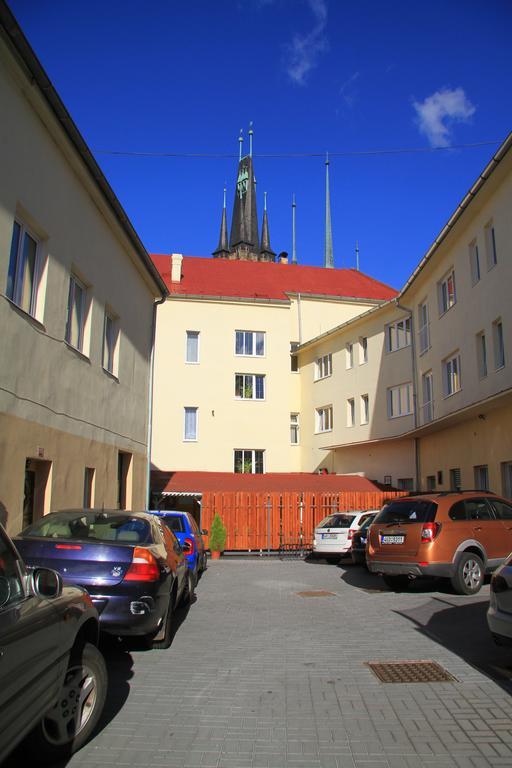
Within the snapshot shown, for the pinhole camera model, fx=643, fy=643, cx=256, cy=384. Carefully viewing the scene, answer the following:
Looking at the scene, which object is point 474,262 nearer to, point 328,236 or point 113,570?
point 113,570

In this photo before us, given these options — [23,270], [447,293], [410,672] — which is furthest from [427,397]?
[410,672]

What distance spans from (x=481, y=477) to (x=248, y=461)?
52.4ft

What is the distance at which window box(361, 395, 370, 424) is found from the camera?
96.4 feet

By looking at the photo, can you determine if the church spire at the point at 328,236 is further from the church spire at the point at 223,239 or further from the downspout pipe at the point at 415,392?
the downspout pipe at the point at 415,392

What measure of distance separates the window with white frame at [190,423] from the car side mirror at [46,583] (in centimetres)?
2828

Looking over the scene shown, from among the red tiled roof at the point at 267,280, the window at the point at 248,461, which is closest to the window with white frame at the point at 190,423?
the window at the point at 248,461

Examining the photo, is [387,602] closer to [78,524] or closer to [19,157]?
[78,524]

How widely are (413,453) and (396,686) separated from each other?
2014 cm

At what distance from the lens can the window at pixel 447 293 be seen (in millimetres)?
20414

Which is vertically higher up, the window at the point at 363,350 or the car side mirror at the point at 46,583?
the window at the point at 363,350

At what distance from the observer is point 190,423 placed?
32500 millimetres

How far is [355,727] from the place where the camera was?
463 centimetres

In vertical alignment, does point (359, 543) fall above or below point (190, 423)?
below

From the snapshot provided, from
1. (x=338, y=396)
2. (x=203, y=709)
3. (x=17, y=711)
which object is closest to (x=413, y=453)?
(x=338, y=396)
